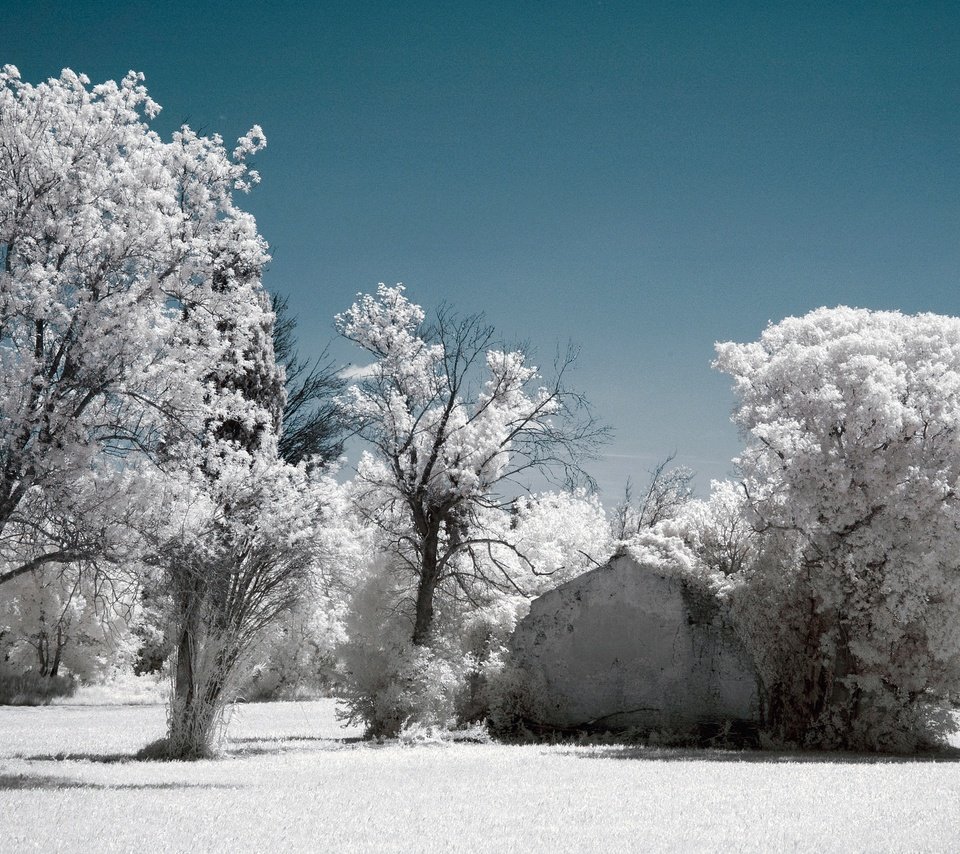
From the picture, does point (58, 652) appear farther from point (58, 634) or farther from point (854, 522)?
point (854, 522)

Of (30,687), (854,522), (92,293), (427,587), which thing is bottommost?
(30,687)

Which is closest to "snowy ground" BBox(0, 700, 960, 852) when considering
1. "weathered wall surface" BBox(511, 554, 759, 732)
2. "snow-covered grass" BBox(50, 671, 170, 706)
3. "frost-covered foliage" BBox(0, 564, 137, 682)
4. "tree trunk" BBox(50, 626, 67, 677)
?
"weathered wall surface" BBox(511, 554, 759, 732)

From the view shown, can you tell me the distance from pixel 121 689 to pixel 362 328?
18.4 meters

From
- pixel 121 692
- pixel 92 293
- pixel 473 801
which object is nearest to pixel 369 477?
pixel 92 293

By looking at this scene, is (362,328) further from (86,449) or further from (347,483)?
(86,449)

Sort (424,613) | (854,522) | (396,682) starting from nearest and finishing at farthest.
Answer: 1. (854,522)
2. (396,682)
3. (424,613)

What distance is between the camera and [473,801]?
883 cm

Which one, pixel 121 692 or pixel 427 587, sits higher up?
pixel 427 587

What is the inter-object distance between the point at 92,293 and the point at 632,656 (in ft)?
37.3

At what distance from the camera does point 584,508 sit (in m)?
37.3

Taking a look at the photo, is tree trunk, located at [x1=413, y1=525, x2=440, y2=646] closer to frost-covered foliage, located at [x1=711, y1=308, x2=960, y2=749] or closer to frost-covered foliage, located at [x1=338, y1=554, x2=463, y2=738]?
frost-covered foliage, located at [x1=338, y1=554, x2=463, y2=738]

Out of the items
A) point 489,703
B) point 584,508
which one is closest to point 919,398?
point 489,703

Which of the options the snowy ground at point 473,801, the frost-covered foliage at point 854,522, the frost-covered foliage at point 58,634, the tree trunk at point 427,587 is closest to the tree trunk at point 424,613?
the tree trunk at point 427,587

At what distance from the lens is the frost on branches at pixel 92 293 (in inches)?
434
